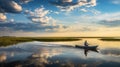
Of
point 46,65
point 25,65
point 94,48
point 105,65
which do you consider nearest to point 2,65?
point 25,65

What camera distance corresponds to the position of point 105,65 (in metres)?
21.3

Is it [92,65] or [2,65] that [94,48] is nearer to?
[92,65]

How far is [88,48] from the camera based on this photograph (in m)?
42.4

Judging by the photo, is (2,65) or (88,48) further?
(88,48)

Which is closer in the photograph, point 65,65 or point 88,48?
point 65,65

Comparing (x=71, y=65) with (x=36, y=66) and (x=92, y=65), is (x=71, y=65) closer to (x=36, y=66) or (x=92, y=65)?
(x=92, y=65)

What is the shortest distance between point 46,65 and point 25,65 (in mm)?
2026

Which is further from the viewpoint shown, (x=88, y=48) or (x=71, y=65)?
(x=88, y=48)

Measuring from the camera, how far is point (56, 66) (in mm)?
20312

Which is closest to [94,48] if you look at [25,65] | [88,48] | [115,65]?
[88,48]

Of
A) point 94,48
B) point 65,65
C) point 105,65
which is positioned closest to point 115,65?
point 105,65

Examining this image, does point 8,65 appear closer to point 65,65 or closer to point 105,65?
point 65,65

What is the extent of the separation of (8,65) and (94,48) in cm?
2302

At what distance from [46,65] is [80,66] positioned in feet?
10.7
